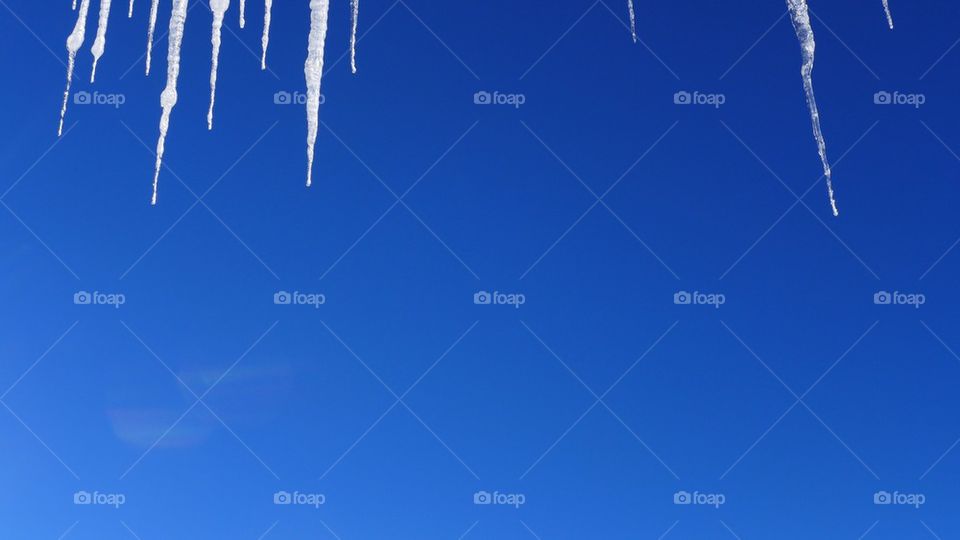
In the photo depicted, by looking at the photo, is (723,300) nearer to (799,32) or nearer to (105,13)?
(799,32)

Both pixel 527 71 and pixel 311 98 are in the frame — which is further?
pixel 527 71

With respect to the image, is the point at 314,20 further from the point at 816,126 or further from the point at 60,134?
the point at 60,134

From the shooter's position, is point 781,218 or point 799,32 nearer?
point 799,32

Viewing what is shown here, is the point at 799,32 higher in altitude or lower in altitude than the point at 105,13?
lower

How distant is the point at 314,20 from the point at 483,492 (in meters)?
2.27

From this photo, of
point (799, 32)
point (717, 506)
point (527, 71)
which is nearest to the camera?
point (799, 32)

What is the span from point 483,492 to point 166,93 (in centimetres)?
219

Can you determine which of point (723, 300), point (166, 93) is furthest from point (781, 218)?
point (166, 93)

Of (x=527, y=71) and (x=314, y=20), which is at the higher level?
(x=527, y=71)

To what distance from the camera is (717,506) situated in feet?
12.0

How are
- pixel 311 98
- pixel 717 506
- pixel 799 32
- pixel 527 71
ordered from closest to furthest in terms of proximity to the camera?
pixel 799 32
pixel 311 98
pixel 717 506
pixel 527 71

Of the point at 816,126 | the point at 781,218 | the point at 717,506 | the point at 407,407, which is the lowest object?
the point at 717,506

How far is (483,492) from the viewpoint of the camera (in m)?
3.69

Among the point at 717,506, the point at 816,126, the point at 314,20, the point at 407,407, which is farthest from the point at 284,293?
the point at 816,126
